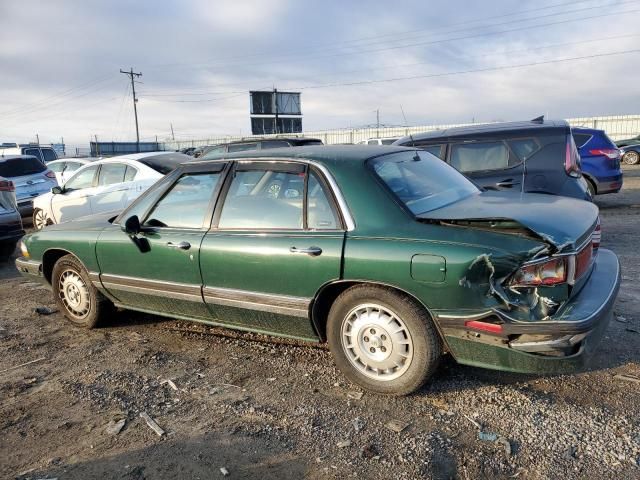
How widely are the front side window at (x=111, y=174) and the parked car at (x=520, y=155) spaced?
5.07 m

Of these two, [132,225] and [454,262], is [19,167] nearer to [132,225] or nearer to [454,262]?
[132,225]

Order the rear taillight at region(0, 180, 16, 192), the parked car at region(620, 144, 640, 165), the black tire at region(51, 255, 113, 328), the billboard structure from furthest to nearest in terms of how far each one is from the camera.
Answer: the billboard structure → the parked car at region(620, 144, 640, 165) → the rear taillight at region(0, 180, 16, 192) → the black tire at region(51, 255, 113, 328)

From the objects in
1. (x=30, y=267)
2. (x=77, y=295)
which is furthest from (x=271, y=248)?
(x=30, y=267)

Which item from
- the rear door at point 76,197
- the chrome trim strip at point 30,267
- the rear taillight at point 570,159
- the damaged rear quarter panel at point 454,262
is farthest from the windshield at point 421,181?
the rear door at point 76,197

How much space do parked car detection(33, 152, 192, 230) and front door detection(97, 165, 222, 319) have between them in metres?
4.10

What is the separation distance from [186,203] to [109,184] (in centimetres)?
530

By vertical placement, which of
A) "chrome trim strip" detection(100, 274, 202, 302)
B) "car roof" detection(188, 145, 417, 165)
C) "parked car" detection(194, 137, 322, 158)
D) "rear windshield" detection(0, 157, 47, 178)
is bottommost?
"chrome trim strip" detection(100, 274, 202, 302)

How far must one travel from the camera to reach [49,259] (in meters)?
4.92

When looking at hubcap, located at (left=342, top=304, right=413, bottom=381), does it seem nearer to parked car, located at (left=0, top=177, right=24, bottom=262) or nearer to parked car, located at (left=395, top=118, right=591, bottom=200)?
parked car, located at (left=395, top=118, right=591, bottom=200)

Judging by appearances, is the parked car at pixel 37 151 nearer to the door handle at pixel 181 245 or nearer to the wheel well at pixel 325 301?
the door handle at pixel 181 245

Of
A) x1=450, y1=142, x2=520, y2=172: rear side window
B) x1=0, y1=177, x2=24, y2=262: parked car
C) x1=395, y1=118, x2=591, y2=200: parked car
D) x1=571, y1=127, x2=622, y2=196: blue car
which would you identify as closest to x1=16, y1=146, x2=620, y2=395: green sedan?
x1=395, y1=118, x2=591, y2=200: parked car

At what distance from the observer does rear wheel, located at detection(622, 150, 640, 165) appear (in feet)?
71.7

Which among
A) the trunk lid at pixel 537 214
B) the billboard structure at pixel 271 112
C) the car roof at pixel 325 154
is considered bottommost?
the trunk lid at pixel 537 214

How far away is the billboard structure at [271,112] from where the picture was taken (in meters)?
40.8
